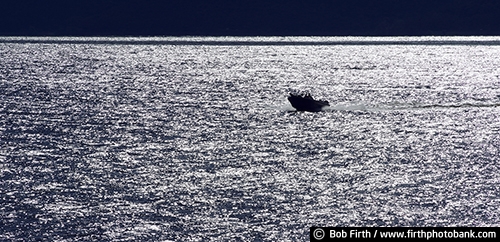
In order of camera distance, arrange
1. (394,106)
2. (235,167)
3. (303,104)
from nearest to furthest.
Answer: (235,167) < (303,104) < (394,106)

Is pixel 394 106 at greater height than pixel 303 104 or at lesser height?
greater

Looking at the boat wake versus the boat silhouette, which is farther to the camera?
the boat wake

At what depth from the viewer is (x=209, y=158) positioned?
86.9 metres

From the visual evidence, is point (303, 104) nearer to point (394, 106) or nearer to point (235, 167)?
point (394, 106)

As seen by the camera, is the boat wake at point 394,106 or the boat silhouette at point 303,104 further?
the boat wake at point 394,106

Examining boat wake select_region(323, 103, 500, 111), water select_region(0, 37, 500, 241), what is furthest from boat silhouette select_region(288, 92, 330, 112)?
boat wake select_region(323, 103, 500, 111)

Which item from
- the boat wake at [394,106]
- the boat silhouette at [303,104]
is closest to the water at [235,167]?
the boat wake at [394,106]

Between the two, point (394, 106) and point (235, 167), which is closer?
point (235, 167)

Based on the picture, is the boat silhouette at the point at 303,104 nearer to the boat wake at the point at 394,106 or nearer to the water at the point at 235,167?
the water at the point at 235,167

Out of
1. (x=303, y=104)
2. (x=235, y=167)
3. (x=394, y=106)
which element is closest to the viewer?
(x=235, y=167)

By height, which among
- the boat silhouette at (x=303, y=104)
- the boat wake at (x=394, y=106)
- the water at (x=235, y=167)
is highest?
the boat wake at (x=394, y=106)

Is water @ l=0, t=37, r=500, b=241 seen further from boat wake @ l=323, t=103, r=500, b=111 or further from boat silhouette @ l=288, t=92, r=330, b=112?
boat silhouette @ l=288, t=92, r=330, b=112

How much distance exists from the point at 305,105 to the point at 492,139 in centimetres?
3325

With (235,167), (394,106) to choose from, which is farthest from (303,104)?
(235,167)
